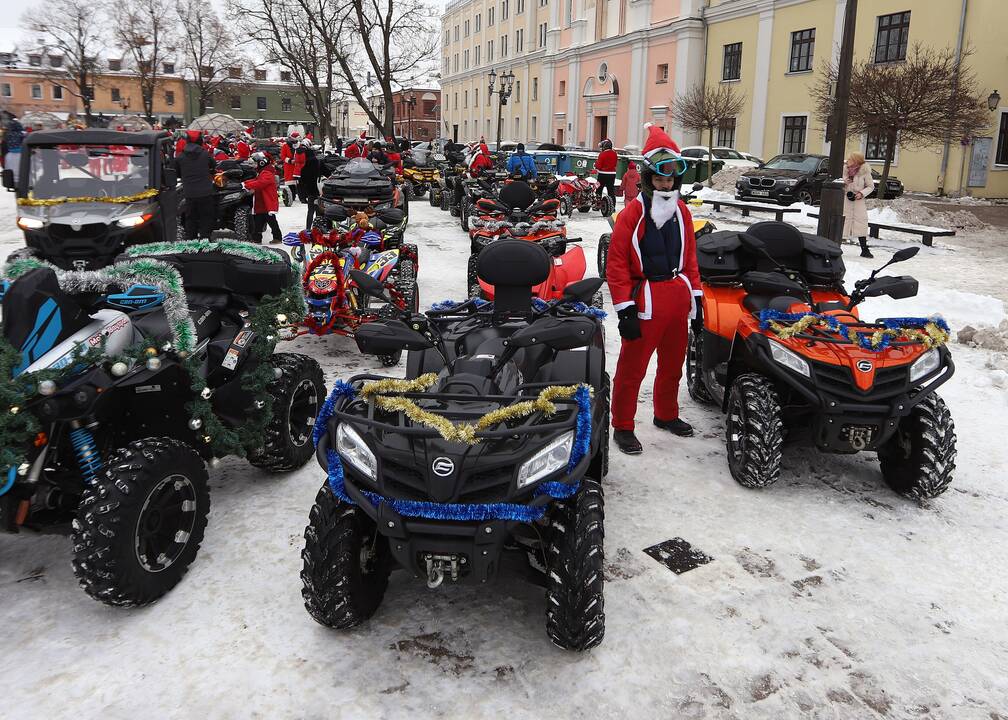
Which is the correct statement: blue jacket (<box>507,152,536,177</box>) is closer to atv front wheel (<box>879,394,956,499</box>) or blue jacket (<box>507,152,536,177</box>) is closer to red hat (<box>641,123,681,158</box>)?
red hat (<box>641,123,681,158</box>)

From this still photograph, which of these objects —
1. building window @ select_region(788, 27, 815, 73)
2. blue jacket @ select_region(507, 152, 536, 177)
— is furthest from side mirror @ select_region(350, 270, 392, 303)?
building window @ select_region(788, 27, 815, 73)

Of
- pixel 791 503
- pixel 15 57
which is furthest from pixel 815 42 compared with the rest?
pixel 15 57

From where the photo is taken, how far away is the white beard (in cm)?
502

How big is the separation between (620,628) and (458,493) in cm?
102

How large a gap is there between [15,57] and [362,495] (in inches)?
3899

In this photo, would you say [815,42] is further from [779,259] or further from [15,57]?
[15,57]

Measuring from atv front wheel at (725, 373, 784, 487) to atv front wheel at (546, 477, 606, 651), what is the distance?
1836 mm

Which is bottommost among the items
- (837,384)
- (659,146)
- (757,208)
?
(837,384)

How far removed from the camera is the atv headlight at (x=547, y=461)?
282 centimetres

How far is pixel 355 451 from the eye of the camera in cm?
295

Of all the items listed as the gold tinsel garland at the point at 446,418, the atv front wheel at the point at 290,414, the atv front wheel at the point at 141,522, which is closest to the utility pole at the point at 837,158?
the atv front wheel at the point at 290,414

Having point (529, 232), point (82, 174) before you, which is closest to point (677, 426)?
point (529, 232)

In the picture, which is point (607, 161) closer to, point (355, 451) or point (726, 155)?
point (726, 155)

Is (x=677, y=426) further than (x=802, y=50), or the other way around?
(x=802, y=50)
